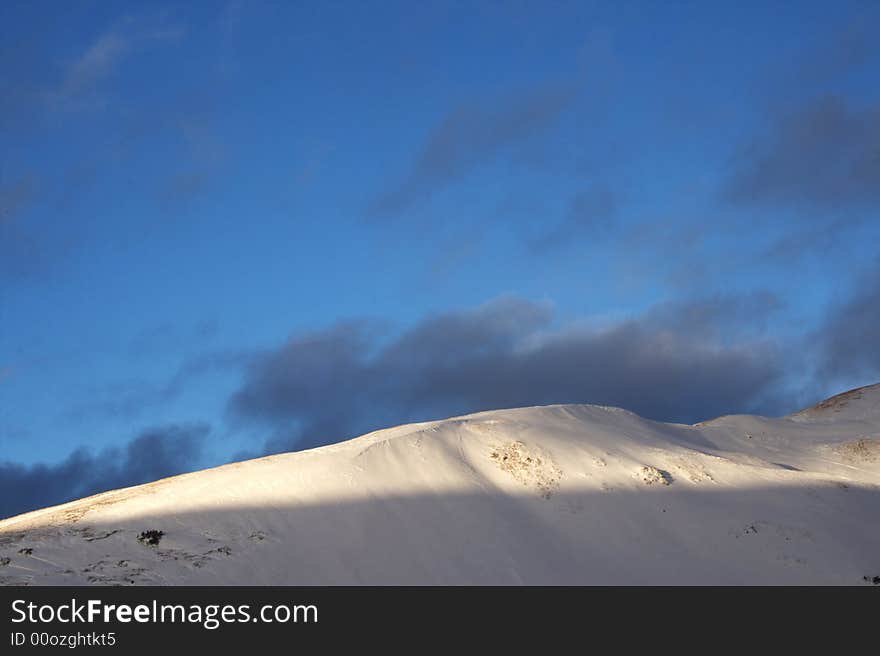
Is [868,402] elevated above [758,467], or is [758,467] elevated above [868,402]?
[868,402]

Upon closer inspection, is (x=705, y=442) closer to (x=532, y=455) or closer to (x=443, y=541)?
(x=532, y=455)

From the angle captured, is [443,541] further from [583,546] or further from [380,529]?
[583,546]

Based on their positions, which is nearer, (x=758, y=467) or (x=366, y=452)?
(x=366, y=452)

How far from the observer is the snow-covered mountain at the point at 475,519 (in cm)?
1930

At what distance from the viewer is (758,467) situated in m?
27.2

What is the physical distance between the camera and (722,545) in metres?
22.1

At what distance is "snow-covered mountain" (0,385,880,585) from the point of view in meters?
19.3

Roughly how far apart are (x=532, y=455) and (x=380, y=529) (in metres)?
6.27

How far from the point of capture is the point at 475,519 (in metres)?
22.0

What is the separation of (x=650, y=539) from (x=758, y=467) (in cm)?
697
